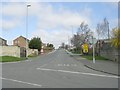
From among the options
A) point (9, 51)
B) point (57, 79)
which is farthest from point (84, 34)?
point (57, 79)

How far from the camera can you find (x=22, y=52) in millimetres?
72562

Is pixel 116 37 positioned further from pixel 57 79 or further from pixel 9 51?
pixel 57 79

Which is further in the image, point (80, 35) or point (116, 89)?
point (80, 35)

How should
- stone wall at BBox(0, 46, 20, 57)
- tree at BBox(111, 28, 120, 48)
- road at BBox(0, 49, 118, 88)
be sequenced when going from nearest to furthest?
1. road at BBox(0, 49, 118, 88)
2. tree at BBox(111, 28, 120, 48)
3. stone wall at BBox(0, 46, 20, 57)

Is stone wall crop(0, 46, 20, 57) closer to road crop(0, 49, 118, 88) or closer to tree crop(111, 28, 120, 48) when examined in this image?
tree crop(111, 28, 120, 48)

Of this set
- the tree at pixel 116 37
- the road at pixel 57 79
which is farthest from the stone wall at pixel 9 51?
the road at pixel 57 79

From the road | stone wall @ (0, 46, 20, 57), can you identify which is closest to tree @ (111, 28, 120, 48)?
the road

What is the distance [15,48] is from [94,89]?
53.9 m

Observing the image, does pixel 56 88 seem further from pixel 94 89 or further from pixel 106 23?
pixel 106 23

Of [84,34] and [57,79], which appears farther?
[84,34]

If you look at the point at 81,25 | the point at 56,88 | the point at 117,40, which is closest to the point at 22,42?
the point at 81,25

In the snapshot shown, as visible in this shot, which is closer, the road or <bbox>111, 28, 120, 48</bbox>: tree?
the road

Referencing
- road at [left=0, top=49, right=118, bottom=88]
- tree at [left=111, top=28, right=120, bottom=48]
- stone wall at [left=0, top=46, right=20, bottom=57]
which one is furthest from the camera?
stone wall at [left=0, top=46, right=20, bottom=57]

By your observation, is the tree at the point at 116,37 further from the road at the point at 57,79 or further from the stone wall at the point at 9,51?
the stone wall at the point at 9,51
